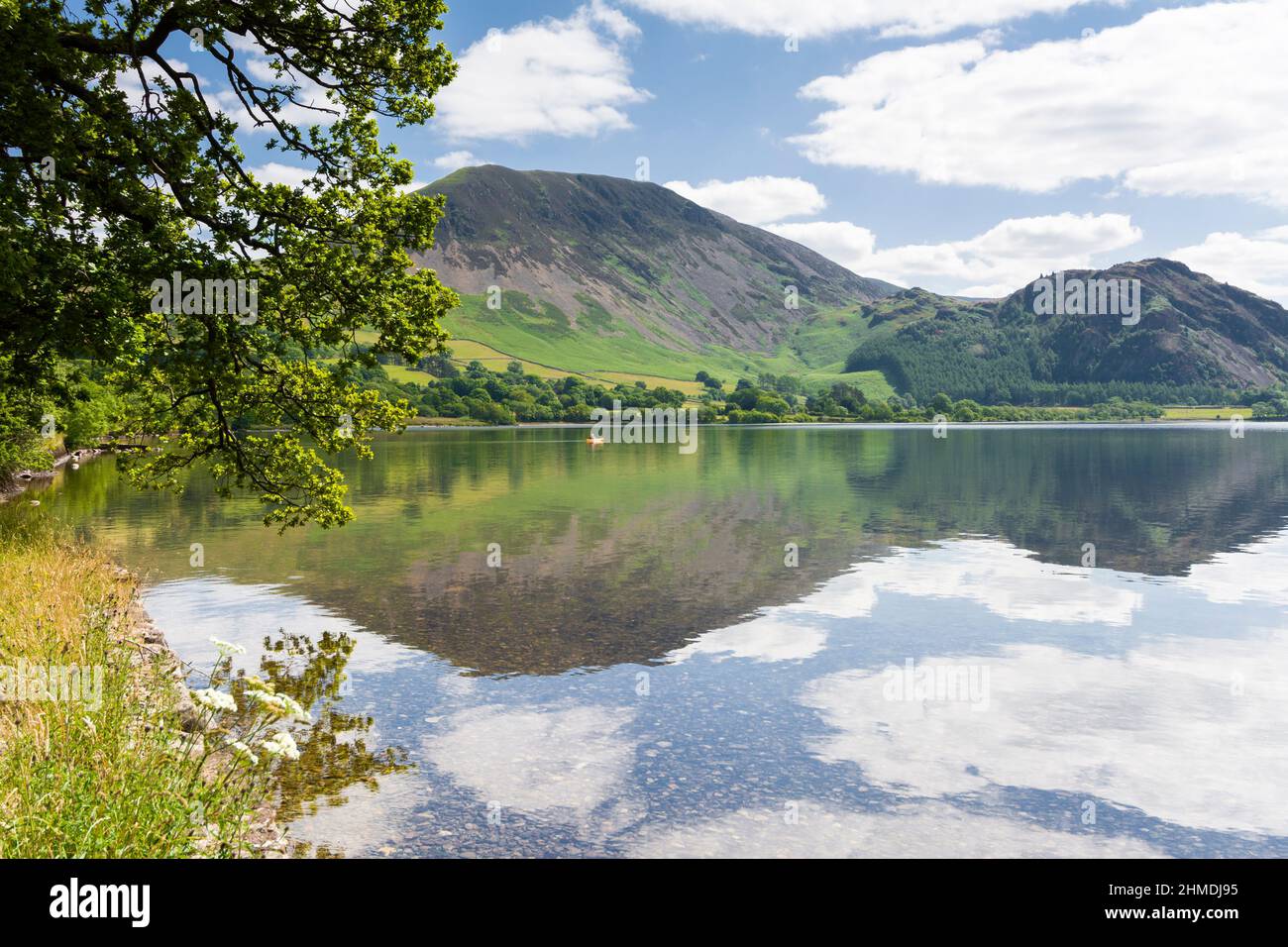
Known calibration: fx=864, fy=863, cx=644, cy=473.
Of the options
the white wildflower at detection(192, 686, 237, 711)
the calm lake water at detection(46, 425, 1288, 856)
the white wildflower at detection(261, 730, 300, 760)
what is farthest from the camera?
the calm lake water at detection(46, 425, 1288, 856)

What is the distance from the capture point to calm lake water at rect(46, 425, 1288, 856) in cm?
1515

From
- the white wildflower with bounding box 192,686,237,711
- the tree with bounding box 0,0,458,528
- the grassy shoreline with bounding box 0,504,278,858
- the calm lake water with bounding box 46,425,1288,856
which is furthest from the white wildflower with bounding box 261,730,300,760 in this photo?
the tree with bounding box 0,0,458,528

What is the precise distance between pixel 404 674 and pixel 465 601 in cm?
938

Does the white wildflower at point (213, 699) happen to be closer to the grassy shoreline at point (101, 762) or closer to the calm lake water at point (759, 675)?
the grassy shoreline at point (101, 762)

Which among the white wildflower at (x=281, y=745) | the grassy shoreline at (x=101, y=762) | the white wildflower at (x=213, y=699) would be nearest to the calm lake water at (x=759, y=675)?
the grassy shoreline at (x=101, y=762)

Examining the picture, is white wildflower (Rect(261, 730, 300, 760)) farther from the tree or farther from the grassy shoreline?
the tree

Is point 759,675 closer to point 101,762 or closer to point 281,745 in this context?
point 101,762

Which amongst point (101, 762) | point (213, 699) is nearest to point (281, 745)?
point (213, 699)

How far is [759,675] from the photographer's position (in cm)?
2380

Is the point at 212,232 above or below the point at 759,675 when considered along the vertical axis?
above

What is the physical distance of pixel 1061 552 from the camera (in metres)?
45.5

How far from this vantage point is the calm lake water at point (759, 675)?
15148mm

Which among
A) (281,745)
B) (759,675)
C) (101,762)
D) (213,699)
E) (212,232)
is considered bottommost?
(759,675)

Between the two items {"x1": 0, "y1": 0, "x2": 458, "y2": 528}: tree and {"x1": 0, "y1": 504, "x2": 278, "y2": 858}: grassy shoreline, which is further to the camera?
{"x1": 0, "y1": 0, "x2": 458, "y2": 528}: tree
